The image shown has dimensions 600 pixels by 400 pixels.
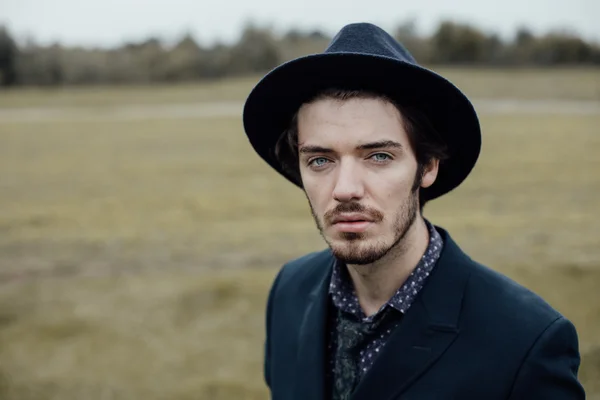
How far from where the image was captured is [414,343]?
1.58 m

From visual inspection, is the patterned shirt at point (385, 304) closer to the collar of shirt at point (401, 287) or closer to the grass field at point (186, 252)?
the collar of shirt at point (401, 287)

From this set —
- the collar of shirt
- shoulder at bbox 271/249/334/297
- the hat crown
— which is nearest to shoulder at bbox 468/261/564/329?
the collar of shirt

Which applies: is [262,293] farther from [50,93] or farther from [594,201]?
[50,93]

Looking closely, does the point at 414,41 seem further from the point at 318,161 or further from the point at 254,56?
the point at 318,161

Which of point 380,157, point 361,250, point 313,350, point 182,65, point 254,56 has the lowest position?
point 182,65

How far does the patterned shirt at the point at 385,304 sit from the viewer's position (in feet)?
5.45

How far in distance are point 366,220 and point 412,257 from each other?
0.22 meters

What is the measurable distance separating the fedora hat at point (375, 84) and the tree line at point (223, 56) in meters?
42.0

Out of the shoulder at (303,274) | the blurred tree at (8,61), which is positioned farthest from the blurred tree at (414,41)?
the shoulder at (303,274)

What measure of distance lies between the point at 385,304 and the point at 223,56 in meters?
48.4

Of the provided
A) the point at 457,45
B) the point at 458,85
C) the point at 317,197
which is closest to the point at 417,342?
the point at 317,197

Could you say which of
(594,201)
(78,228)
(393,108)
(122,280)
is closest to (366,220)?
(393,108)

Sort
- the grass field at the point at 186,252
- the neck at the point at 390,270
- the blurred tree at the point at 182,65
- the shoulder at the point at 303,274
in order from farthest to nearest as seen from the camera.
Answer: the blurred tree at the point at 182,65, the grass field at the point at 186,252, the shoulder at the point at 303,274, the neck at the point at 390,270

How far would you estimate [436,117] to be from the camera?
175cm
